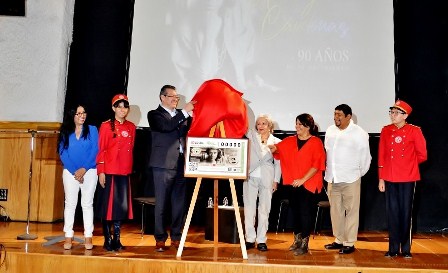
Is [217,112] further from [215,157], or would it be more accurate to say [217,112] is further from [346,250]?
[346,250]

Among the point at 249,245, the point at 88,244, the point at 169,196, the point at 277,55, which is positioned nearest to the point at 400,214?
the point at 249,245

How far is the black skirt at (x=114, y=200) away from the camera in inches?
199

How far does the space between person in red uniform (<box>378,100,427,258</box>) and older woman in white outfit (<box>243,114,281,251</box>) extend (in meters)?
1.06

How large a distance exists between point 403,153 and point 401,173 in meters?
0.18

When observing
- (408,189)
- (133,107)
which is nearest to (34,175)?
(133,107)

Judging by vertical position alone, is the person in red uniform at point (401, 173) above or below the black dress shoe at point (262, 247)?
above

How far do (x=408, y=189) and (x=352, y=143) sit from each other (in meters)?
0.65

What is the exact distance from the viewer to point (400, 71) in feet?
22.8

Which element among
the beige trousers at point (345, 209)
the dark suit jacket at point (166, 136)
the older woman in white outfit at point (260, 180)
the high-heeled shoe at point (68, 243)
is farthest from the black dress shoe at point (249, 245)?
the high-heeled shoe at point (68, 243)

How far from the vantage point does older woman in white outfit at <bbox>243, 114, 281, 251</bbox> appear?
17.6 feet

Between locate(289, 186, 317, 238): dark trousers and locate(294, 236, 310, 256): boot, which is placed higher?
locate(289, 186, 317, 238): dark trousers

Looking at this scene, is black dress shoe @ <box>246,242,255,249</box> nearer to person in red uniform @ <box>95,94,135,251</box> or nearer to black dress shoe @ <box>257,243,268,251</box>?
black dress shoe @ <box>257,243,268,251</box>

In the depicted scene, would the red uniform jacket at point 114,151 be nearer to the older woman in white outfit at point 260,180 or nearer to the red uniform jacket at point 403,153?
the older woman in white outfit at point 260,180

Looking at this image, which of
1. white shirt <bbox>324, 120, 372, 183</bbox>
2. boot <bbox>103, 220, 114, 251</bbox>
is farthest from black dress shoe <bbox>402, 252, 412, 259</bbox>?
boot <bbox>103, 220, 114, 251</bbox>
